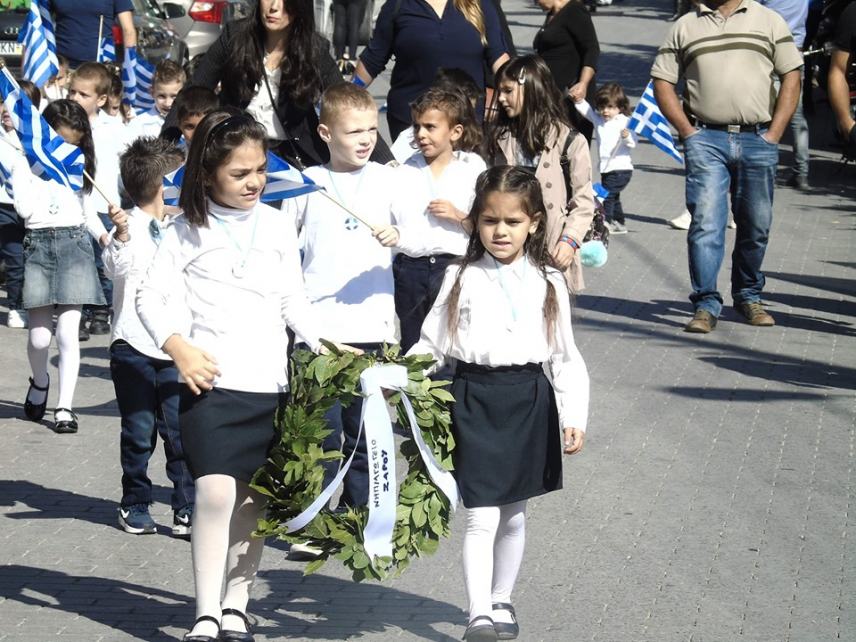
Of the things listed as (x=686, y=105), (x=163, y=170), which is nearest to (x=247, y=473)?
(x=163, y=170)

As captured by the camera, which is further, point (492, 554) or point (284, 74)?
point (284, 74)

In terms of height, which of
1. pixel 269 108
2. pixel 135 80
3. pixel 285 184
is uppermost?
pixel 269 108

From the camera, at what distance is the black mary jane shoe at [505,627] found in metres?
4.97

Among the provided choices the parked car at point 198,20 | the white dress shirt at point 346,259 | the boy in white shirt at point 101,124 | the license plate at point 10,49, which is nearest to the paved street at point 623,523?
the white dress shirt at point 346,259

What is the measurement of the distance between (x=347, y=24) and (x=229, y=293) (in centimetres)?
1861

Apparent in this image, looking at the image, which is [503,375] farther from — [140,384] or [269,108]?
[269,108]

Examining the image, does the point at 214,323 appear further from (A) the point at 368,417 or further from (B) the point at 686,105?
(B) the point at 686,105

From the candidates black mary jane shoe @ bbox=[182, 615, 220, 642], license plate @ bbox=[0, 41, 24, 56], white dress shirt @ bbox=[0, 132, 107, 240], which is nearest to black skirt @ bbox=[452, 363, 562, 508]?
black mary jane shoe @ bbox=[182, 615, 220, 642]

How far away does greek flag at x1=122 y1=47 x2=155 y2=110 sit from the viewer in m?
11.8

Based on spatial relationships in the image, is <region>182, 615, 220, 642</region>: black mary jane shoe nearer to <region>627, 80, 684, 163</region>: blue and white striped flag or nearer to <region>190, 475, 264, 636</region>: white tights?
<region>190, 475, 264, 636</region>: white tights

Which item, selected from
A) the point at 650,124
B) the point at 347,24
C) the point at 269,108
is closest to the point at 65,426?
the point at 269,108

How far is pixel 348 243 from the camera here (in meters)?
5.95

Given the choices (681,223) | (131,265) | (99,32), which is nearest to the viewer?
(131,265)

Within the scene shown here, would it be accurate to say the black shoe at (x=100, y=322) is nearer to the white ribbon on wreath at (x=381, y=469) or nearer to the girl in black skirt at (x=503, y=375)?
the girl in black skirt at (x=503, y=375)
